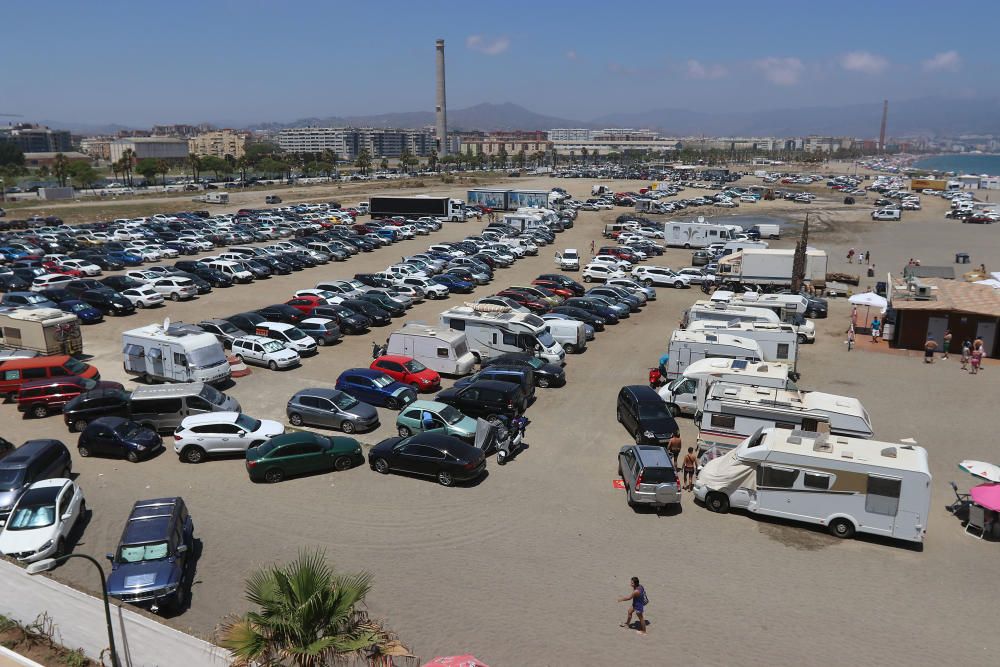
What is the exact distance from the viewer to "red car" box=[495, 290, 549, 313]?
33.0 meters

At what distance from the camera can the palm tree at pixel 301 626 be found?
7055 millimetres

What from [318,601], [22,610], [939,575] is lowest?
[939,575]

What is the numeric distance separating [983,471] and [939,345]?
46.9ft

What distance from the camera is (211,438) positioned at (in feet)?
58.8

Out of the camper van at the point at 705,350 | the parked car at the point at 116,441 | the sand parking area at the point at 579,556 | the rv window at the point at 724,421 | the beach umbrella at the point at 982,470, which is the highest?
the camper van at the point at 705,350

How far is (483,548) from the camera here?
45.3ft

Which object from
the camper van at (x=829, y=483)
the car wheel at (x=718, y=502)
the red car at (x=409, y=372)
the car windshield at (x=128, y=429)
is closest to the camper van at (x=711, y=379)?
the camper van at (x=829, y=483)

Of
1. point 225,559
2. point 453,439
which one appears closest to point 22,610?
point 225,559

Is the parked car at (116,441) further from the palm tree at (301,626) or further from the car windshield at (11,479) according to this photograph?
the palm tree at (301,626)

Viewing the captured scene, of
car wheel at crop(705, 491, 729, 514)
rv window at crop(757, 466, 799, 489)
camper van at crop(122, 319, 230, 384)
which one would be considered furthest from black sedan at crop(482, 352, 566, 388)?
rv window at crop(757, 466, 799, 489)

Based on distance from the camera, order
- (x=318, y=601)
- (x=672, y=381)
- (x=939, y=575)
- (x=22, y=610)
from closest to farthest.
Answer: (x=318, y=601) < (x=22, y=610) < (x=939, y=575) < (x=672, y=381)

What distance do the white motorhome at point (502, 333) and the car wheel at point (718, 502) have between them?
10.3 meters

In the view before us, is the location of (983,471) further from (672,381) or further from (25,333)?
(25,333)

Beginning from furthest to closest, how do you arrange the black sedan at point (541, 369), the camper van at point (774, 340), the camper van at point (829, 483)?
the camper van at point (774, 340) → the black sedan at point (541, 369) → the camper van at point (829, 483)
